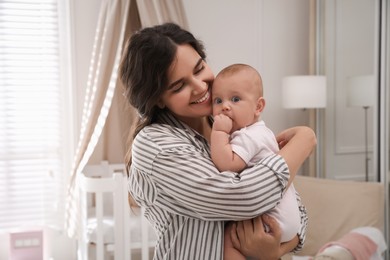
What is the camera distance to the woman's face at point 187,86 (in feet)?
3.56

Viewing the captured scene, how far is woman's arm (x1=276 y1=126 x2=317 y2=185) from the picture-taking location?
3.47ft

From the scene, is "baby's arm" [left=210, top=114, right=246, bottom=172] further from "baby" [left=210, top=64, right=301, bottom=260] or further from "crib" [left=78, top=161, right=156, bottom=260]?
"crib" [left=78, top=161, right=156, bottom=260]

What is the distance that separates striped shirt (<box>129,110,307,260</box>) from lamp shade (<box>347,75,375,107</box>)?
85.3 inches

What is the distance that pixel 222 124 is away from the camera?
112cm

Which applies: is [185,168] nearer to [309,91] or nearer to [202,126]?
[202,126]

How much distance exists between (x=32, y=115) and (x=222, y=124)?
237cm

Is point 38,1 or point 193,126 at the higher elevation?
point 38,1

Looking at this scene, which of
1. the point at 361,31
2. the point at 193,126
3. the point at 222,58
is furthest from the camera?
the point at 222,58

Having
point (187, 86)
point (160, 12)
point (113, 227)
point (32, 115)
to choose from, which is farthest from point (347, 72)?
point (187, 86)

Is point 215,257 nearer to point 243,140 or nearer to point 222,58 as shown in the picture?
point 243,140

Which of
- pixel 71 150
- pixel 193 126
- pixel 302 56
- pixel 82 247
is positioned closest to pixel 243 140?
pixel 193 126

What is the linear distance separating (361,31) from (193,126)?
89.3 inches

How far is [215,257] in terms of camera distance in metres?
1.07

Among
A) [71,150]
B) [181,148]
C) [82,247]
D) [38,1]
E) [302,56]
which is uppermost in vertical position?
[38,1]
